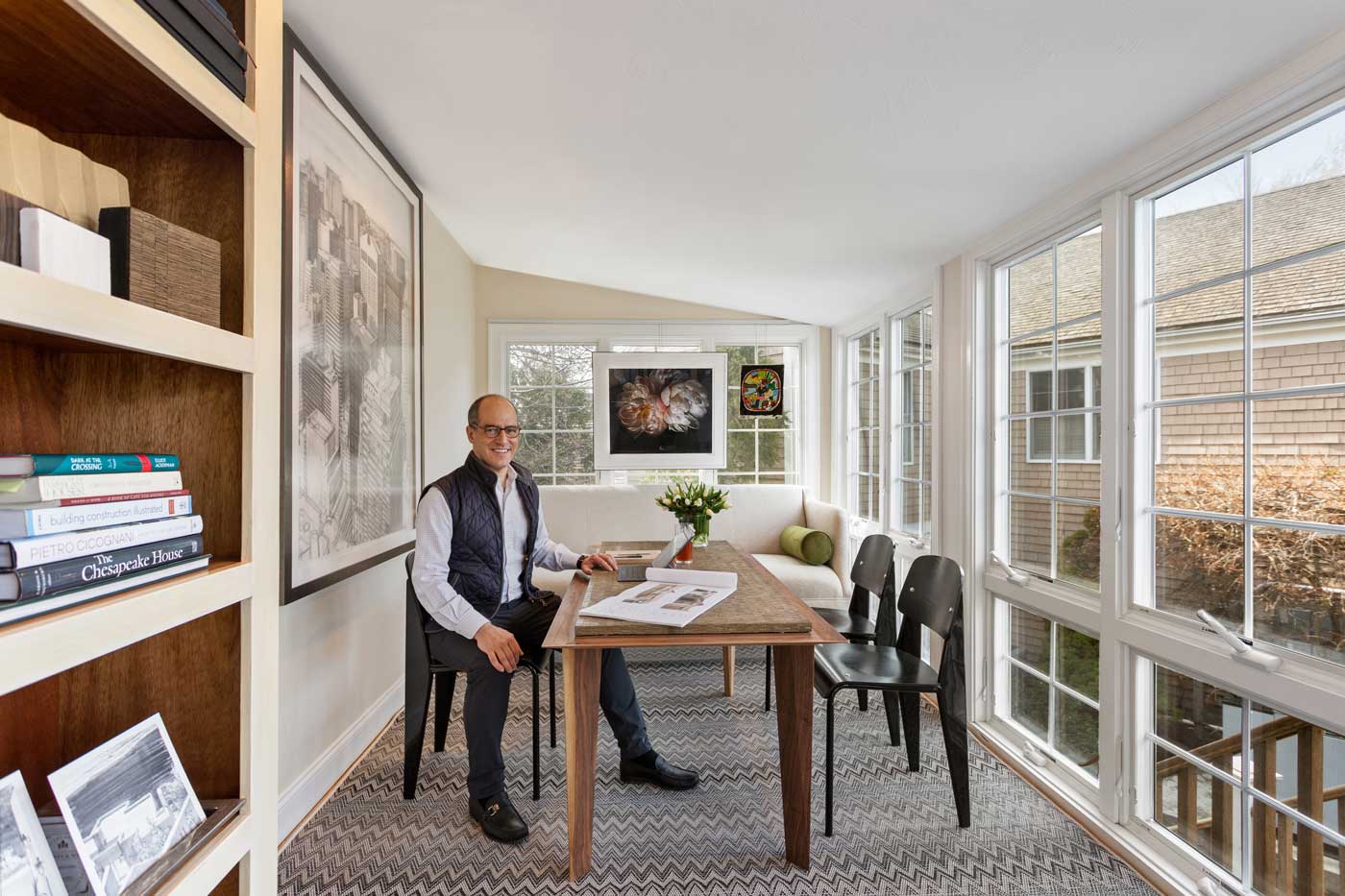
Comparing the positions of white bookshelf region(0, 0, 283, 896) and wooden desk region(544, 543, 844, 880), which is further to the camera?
wooden desk region(544, 543, 844, 880)

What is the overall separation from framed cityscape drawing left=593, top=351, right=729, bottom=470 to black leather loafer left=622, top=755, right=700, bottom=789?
2564 mm

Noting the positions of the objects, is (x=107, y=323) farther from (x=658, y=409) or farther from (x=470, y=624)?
(x=658, y=409)

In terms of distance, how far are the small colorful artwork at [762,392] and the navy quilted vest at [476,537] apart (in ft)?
9.30

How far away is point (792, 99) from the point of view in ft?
6.25

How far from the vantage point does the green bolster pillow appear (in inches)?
161

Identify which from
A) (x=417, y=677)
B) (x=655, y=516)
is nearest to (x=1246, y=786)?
(x=417, y=677)

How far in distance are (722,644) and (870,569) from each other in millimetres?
1442

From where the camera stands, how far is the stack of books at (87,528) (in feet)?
2.49

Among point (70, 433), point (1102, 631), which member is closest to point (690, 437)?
point (1102, 631)

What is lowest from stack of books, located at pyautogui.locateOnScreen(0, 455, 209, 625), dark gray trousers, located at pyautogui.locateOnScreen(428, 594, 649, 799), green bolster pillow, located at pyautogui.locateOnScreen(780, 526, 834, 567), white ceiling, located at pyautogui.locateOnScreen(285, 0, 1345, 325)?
dark gray trousers, located at pyautogui.locateOnScreen(428, 594, 649, 799)

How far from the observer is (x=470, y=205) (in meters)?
3.39

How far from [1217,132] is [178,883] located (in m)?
2.68

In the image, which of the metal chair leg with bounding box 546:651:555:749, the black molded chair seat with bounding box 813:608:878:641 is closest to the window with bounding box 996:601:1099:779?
the black molded chair seat with bounding box 813:608:878:641

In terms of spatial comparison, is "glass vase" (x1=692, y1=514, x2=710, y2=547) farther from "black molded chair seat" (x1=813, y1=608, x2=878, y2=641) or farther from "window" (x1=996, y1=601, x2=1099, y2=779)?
"window" (x1=996, y1=601, x2=1099, y2=779)
